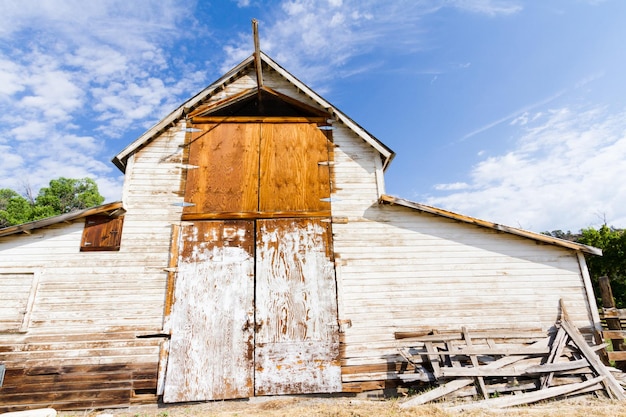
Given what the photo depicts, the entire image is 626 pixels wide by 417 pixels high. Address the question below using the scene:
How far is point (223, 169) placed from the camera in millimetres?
8938

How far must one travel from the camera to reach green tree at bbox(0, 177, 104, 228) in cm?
3250

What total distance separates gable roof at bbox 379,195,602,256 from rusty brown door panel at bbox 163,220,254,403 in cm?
376

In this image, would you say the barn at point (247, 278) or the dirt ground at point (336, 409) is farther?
the barn at point (247, 278)

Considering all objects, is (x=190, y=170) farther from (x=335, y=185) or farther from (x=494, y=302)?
(x=494, y=302)

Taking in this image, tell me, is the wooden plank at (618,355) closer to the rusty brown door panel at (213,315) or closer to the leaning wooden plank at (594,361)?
the leaning wooden plank at (594,361)

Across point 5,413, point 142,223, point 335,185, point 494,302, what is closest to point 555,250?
point 494,302

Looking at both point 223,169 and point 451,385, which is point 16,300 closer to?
point 223,169

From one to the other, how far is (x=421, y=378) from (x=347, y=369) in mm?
1582

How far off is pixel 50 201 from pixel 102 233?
35.5 meters

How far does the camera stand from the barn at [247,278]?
288 inches

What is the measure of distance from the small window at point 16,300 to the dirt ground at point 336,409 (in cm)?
214

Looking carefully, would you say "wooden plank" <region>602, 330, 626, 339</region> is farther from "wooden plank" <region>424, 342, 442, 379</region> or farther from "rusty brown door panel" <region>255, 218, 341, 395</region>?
"rusty brown door panel" <region>255, 218, 341, 395</region>

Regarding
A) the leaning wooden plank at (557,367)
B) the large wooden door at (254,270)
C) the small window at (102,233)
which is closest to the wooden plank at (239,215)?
the large wooden door at (254,270)

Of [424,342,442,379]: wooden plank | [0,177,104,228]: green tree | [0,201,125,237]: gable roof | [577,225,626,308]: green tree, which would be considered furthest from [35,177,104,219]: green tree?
[577,225,626,308]: green tree
